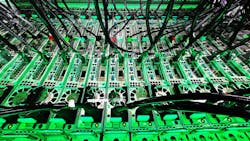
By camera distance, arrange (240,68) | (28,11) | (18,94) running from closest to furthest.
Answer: (18,94)
(240,68)
(28,11)

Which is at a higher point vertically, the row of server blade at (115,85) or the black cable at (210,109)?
the row of server blade at (115,85)

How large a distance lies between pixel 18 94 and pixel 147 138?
147cm

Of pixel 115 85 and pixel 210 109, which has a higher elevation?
pixel 115 85

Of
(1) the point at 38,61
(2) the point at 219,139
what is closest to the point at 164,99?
(2) the point at 219,139

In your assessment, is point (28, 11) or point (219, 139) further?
point (28, 11)

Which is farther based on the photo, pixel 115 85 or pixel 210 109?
pixel 115 85

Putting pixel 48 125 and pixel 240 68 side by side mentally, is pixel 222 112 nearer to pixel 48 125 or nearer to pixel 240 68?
pixel 240 68

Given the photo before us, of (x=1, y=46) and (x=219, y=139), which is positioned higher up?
(x=1, y=46)

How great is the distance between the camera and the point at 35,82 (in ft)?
6.39

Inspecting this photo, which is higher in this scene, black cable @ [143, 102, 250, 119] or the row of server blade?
the row of server blade

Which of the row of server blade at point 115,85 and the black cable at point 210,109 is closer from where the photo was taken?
the black cable at point 210,109

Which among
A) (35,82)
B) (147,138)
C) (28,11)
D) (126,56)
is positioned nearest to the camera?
(147,138)

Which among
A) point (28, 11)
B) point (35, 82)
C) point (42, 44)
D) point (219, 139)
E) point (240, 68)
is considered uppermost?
point (28, 11)

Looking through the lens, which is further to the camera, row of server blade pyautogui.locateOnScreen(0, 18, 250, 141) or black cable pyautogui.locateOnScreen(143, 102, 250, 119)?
row of server blade pyautogui.locateOnScreen(0, 18, 250, 141)
